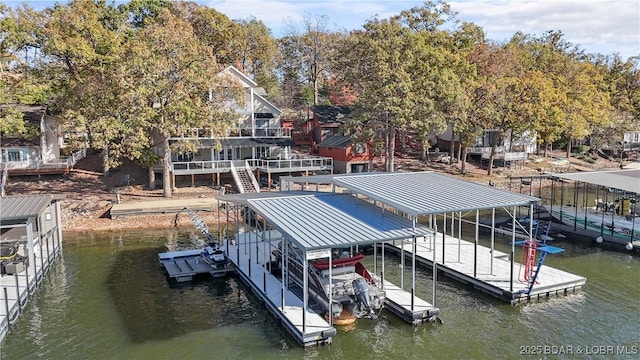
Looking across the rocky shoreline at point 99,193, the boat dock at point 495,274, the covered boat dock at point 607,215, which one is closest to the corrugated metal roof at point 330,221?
the boat dock at point 495,274

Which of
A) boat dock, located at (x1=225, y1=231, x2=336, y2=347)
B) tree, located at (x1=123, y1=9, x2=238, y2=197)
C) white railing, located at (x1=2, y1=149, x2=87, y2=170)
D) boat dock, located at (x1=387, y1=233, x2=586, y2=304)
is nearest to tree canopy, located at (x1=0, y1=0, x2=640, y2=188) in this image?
tree, located at (x1=123, y1=9, x2=238, y2=197)

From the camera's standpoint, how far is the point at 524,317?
1770 centimetres

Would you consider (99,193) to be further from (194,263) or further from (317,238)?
(317,238)

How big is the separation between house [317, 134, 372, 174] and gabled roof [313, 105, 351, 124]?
17.1ft

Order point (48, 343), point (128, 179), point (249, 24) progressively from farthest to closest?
1. point (249, 24)
2. point (128, 179)
3. point (48, 343)

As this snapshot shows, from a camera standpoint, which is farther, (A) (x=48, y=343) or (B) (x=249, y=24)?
(B) (x=249, y=24)

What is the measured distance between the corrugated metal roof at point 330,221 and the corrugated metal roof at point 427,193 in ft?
1.99

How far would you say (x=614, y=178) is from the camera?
1119 inches

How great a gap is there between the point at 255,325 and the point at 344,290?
3.35m

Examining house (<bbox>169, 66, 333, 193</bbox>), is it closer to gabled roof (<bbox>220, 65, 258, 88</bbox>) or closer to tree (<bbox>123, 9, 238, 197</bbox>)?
gabled roof (<bbox>220, 65, 258, 88</bbox>)

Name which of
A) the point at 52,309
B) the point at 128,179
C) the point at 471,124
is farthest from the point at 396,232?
the point at 471,124

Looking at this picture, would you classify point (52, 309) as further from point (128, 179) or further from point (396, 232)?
point (128, 179)

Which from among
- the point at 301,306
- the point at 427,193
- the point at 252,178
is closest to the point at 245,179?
the point at 252,178

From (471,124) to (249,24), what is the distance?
34.7 m
